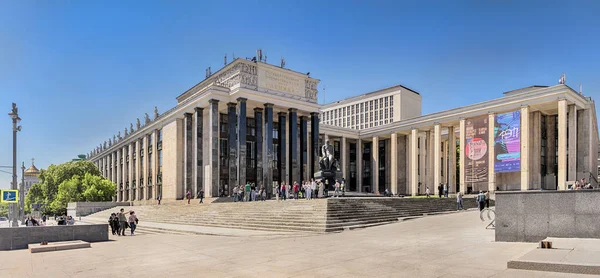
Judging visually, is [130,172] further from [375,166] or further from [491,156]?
[491,156]

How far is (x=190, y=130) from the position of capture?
47.1m

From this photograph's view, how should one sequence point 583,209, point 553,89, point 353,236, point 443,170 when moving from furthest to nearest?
point 443,170, point 553,89, point 353,236, point 583,209

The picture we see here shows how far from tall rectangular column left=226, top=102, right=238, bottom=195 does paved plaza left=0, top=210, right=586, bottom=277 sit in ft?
90.1

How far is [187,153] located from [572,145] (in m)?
41.7

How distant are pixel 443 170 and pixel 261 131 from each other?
31977mm

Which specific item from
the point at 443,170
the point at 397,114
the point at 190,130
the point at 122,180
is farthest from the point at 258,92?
the point at 397,114

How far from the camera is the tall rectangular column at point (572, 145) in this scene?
42.2 m

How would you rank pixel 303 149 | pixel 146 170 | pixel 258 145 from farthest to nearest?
pixel 146 170
pixel 303 149
pixel 258 145

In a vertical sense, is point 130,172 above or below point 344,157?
below

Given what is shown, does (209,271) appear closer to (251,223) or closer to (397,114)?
(251,223)

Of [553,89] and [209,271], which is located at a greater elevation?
[553,89]

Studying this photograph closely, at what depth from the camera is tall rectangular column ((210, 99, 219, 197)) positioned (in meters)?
42.3

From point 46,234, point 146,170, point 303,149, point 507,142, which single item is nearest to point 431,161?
point 507,142

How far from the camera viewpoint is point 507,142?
45125 mm
